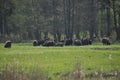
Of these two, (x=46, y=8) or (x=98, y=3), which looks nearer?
(x=98, y=3)

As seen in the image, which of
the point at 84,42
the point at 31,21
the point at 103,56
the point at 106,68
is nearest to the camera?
the point at 106,68

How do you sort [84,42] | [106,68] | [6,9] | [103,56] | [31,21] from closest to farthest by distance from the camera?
[106,68] → [103,56] → [84,42] → [6,9] → [31,21]

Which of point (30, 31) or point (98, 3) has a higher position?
point (98, 3)

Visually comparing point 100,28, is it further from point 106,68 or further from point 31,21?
point 106,68

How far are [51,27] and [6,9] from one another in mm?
21003

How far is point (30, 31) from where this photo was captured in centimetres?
10512

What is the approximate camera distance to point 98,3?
3551 inches

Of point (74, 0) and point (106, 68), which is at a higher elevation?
point (74, 0)

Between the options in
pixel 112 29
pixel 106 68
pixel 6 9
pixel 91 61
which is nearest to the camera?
pixel 106 68

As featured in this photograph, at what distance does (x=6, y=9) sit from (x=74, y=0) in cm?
1617

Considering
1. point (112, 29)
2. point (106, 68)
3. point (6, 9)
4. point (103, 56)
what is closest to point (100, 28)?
point (112, 29)

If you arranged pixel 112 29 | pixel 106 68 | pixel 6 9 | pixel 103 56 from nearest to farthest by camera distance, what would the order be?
pixel 106 68
pixel 103 56
pixel 6 9
pixel 112 29

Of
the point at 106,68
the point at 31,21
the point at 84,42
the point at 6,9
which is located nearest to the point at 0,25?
the point at 6,9

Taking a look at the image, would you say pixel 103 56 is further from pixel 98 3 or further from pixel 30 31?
pixel 30 31
